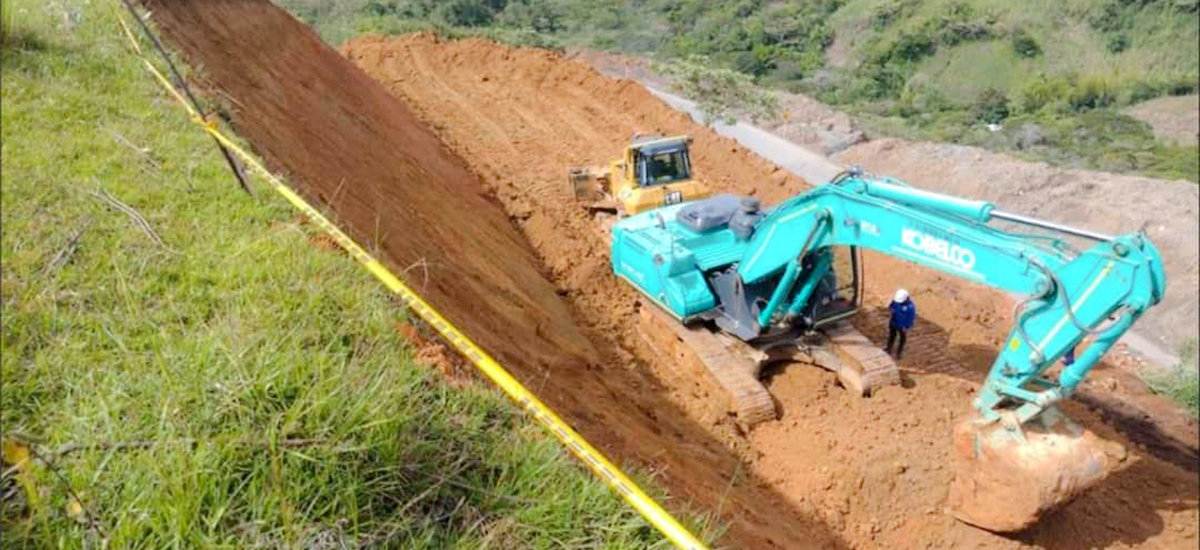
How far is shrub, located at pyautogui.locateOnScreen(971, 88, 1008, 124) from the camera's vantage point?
21062 mm

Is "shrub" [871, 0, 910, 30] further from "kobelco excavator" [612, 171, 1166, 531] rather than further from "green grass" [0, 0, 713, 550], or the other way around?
"green grass" [0, 0, 713, 550]

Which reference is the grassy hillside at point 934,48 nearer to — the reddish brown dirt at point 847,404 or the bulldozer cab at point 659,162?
the reddish brown dirt at point 847,404

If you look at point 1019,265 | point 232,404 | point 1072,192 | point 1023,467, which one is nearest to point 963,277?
point 1019,265

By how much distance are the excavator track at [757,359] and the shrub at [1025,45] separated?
1275 centimetres

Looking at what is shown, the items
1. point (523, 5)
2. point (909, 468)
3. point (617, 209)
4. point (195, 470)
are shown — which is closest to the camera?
point (195, 470)

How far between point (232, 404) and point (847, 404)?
21.2 feet

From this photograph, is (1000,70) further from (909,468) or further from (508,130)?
(909,468)

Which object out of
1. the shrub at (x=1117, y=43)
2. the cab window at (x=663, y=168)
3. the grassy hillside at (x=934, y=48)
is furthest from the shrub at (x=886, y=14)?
the shrub at (x=1117, y=43)

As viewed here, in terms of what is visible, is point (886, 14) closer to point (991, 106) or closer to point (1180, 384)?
point (1180, 384)

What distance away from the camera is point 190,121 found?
6188 mm

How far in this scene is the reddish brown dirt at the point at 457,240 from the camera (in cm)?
552

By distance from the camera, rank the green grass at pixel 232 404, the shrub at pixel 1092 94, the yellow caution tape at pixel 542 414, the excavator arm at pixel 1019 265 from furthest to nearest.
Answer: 1. the shrub at pixel 1092 94
2. the excavator arm at pixel 1019 265
3. the yellow caution tape at pixel 542 414
4. the green grass at pixel 232 404

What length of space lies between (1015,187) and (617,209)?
449 inches

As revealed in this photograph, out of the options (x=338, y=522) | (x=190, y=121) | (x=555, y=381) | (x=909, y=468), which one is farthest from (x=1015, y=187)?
(x=338, y=522)
